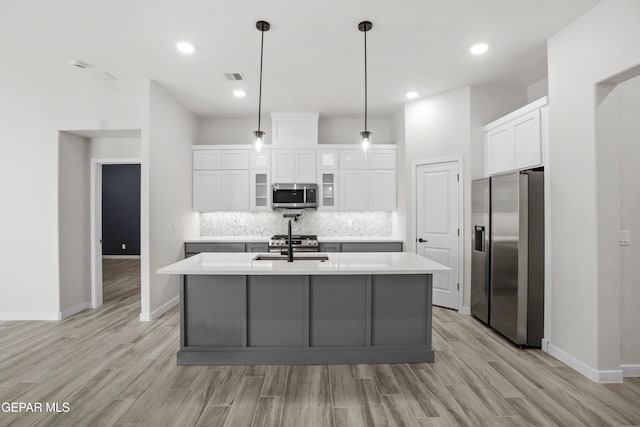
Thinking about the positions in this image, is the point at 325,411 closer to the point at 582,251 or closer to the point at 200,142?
the point at 582,251

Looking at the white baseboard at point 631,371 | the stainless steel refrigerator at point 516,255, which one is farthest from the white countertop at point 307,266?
the white baseboard at point 631,371

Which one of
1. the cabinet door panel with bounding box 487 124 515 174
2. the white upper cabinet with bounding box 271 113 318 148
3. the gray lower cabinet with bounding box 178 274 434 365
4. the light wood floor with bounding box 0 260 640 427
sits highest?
the white upper cabinet with bounding box 271 113 318 148

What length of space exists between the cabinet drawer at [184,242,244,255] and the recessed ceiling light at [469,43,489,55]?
4006 millimetres

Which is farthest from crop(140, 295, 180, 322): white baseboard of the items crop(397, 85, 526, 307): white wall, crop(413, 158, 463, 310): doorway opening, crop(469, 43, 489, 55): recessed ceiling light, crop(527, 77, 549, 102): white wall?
crop(527, 77, 549, 102): white wall

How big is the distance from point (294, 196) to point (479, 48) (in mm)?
3245

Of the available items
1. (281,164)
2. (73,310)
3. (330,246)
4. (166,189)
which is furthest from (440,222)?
(73,310)

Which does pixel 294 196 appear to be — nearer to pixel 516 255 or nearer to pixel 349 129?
pixel 349 129

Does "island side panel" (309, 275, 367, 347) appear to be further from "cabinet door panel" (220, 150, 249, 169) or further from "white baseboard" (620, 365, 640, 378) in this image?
"cabinet door panel" (220, 150, 249, 169)

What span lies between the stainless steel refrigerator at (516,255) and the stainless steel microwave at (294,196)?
2658mm

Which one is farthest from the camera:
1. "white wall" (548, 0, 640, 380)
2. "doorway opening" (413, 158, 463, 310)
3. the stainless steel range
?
the stainless steel range

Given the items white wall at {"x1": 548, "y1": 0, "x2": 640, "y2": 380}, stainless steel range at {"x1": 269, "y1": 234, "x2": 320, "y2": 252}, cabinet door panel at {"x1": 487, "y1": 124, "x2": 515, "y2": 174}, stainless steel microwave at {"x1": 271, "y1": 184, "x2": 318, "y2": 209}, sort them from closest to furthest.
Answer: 1. white wall at {"x1": 548, "y1": 0, "x2": 640, "y2": 380}
2. cabinet door panel at {"x1": 487, "y1": 124, "x2": 515, "y2": 174}
3. stainless steel range at {"x1": 269, "y1": 234, "x2": 320, "y2": 252}
4. stainless steel microwave at {"x1": 271, "y1": 184, "x2": 318, "y2": 209}

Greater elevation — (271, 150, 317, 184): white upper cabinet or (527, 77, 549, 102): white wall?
(527, 77, 549, 102): white wall

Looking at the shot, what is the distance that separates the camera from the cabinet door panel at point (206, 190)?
5402mm

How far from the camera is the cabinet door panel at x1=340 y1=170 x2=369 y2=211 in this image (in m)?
5.44
